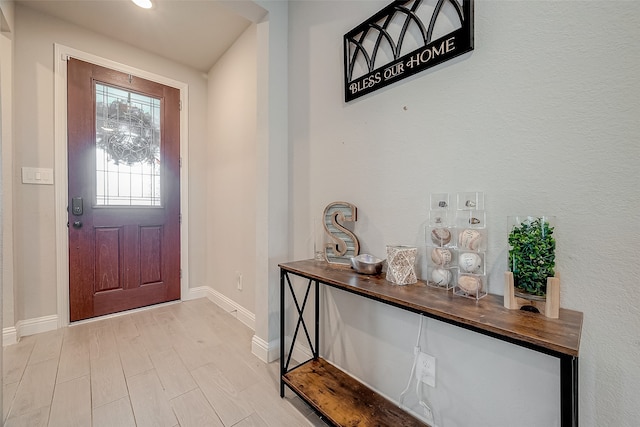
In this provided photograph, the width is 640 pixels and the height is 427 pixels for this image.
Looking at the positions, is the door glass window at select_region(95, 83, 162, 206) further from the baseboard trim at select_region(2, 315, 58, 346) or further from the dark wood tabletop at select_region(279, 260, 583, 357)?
the dark wood tabletop at select_region(279, 260, 583, 357)

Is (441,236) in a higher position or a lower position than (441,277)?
higher

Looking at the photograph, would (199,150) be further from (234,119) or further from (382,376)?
(382,376)

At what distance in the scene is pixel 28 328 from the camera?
6.66ft

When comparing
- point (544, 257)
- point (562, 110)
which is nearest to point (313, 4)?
point (562, 110)

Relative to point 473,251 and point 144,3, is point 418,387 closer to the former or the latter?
point 473,251

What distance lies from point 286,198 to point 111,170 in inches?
69.8

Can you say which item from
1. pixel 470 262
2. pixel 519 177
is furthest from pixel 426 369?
pixel 519 177

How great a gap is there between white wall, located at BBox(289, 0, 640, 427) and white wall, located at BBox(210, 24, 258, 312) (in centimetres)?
114

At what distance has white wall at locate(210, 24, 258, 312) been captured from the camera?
7.36ft

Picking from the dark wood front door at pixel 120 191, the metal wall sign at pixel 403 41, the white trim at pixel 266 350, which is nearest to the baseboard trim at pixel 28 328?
the dark wood front door at pixel 120 191

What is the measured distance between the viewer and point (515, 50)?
0.86m

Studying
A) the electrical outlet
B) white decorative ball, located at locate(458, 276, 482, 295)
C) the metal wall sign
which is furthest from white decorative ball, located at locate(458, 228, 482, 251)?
the metal wall sign

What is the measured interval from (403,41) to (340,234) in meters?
0.94

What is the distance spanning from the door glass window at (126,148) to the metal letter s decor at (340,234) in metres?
2.06
